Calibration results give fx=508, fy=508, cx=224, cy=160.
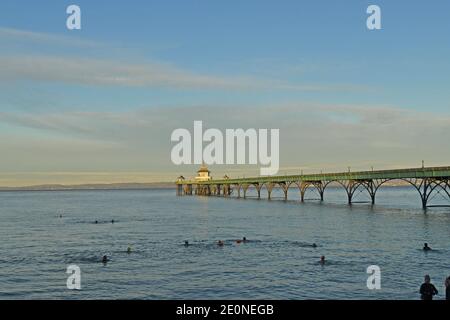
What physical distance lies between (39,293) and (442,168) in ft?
220

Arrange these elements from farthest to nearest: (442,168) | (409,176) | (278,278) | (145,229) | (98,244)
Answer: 1. (409,176)
2. (442,168)
3. (145,229)
4. (98,244)
5. (278,278)

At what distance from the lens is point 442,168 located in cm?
8006

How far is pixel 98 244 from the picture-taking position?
54844 mm

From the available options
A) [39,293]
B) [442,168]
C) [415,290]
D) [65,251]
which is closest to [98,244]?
[65,251]

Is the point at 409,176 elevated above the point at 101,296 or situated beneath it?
elevated above

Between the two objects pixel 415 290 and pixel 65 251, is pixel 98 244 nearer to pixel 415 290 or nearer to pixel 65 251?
pixel 65 251

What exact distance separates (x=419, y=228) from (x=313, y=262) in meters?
28.4

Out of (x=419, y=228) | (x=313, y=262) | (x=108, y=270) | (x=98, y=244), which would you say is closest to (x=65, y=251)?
(x=98, y=244)

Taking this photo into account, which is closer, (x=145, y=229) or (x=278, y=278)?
(x=278, y=278)

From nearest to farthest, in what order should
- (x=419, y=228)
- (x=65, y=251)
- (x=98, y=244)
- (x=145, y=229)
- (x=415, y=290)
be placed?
(x=415, y=290) < (x=65, y=251) < (x=98, y=244) < (x=419, y=228) < (x=145, y=229)

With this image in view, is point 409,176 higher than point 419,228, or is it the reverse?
point 409,176

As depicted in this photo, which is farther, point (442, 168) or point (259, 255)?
point (442, 168)
